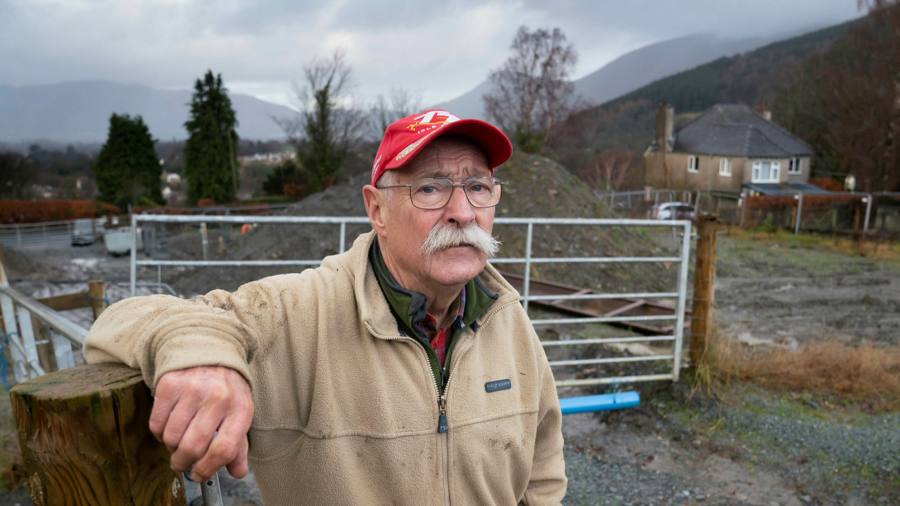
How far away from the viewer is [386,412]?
134cm

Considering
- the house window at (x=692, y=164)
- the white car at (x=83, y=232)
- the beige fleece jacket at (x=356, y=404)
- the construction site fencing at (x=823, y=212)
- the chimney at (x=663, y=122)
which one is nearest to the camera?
the beige fleece jacket at (x=356, y=404)

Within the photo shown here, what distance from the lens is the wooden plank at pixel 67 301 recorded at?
5438mm

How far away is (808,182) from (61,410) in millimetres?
40473

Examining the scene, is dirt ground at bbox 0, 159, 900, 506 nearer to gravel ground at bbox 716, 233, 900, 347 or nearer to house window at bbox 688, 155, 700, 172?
gravel ground at bbox 716, 233, 900, 347

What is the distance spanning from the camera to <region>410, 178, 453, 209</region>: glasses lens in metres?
1.47

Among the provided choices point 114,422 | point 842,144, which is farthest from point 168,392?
point 842,144

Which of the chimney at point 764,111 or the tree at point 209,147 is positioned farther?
the chimney at point 764,111


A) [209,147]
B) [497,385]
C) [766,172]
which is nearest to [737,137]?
[766,172]

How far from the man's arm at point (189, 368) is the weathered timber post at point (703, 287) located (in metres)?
4.70

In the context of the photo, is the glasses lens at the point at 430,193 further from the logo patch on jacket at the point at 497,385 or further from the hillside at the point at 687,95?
the hillside at the point at 687,95

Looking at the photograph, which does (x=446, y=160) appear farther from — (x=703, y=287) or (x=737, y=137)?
(x=737, y=137)

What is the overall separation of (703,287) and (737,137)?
34767mm

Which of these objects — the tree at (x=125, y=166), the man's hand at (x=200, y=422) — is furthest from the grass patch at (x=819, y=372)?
the tree at (x=125, y=166)

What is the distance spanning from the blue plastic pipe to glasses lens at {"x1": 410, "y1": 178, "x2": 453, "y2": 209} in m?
3.78
